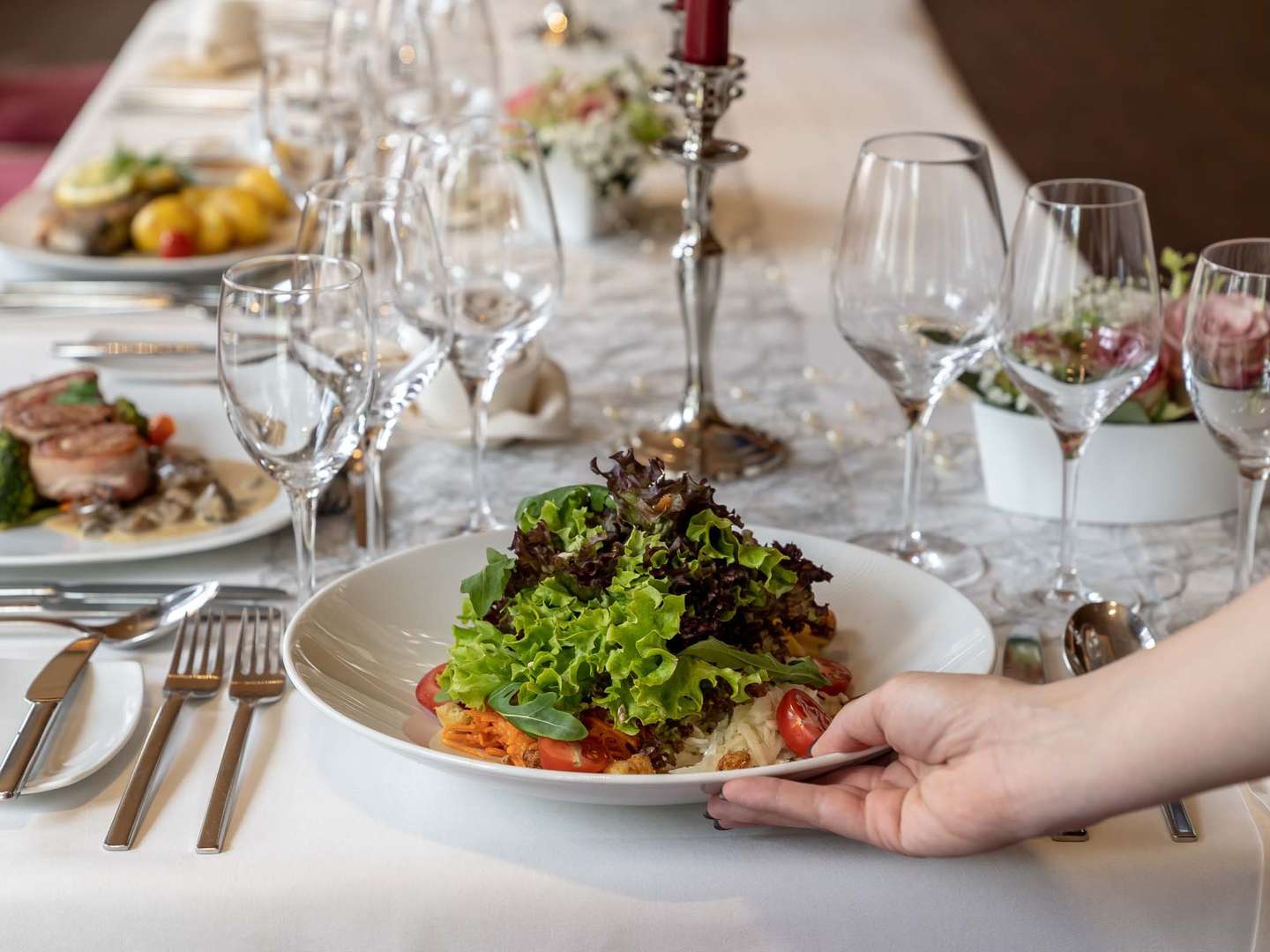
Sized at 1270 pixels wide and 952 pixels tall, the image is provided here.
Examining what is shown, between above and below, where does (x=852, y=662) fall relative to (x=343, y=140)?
below

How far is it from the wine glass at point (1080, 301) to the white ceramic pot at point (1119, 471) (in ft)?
0.53

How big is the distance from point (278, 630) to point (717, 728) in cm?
37

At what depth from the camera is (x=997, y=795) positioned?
75 centimetres

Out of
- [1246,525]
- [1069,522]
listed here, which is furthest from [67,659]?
[1246,525]

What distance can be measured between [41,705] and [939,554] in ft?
2.45

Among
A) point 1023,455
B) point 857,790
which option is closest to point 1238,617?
point 857,790

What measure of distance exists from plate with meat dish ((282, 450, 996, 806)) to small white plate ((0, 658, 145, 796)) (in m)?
0.13

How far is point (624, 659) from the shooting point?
0.85m

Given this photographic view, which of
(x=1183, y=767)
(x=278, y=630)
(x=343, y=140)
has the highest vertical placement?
Result: (x=343, y=140)

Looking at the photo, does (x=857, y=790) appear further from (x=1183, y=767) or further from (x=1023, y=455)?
(x=1023, y=455)

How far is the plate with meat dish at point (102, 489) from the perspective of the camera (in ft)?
3.97

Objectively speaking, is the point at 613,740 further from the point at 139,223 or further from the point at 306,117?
the point at 139,223

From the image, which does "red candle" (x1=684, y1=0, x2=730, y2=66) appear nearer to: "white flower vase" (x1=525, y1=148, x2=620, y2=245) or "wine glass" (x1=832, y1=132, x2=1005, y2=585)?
"wine glass" (x1=832, y1=132, x2=1005, y2=585)

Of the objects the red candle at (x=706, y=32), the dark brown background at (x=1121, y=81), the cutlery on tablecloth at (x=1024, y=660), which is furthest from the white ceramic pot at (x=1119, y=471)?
the dark brown background at (x=1121, y=81)
